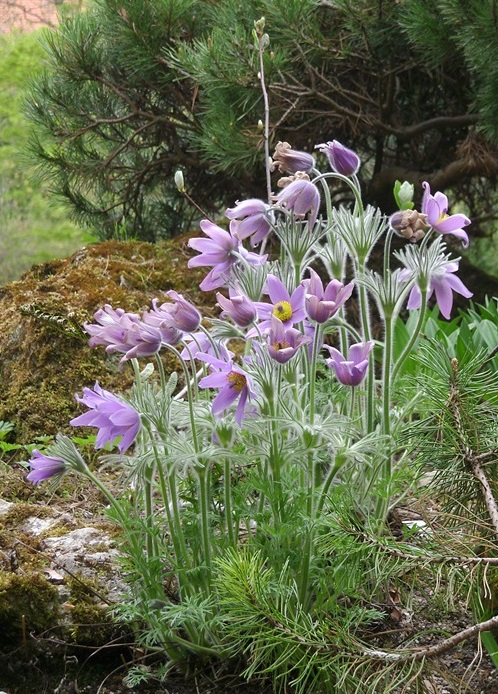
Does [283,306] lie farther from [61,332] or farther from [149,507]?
[61,332]

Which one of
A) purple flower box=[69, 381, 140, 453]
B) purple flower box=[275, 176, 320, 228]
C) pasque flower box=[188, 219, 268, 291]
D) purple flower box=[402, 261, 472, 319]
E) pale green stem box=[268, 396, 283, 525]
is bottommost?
pale green stem box=[268, 396, 283, 525]

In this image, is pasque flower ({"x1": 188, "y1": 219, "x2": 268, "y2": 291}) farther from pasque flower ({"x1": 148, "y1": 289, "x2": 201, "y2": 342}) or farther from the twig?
the twig

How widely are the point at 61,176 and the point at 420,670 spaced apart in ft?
13.4

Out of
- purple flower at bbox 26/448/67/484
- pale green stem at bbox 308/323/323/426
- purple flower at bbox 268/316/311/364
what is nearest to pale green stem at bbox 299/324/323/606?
pale green stem at bbox 308/323/323/426

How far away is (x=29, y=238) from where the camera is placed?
11203mm

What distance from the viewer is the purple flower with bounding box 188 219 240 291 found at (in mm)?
1508

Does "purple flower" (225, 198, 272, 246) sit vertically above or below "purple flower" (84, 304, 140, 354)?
above

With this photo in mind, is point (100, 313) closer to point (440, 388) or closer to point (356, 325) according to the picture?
point (440, 388)

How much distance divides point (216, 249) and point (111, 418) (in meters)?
0.39

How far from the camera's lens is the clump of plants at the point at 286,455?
4.18ft

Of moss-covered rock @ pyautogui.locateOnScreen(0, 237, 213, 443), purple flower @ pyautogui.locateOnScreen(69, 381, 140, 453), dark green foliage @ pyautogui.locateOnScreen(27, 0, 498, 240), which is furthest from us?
dark green foliage @ pyautogui.locateOnScreen(27, 0, 498, 240)

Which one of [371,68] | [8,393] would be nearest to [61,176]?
[371,68]

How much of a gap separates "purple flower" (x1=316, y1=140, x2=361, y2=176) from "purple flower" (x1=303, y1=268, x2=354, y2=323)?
1.07ft

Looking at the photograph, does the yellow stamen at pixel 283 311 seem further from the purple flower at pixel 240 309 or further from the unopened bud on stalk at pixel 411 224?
the unopened bud on stalk at pixel 411 224
